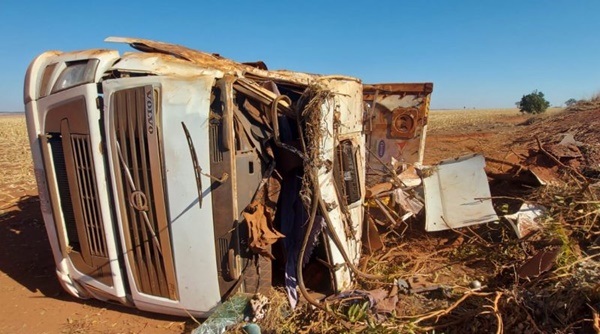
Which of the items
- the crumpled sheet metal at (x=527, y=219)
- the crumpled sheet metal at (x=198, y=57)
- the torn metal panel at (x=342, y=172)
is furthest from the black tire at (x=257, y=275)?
the crumpled sheet metal at (x=527, y=219)

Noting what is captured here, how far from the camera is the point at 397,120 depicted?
6.99m

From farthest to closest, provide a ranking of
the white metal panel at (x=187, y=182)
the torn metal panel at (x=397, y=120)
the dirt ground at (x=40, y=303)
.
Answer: the torn metal panel at (x=397, y=120), the dirt ground at (x=40, y=303), the white metal panel at (x=187, y=182)

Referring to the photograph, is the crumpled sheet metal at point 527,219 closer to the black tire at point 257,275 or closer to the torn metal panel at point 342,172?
the torn metal panel at point 342,172

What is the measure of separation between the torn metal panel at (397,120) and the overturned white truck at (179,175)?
3.61 m

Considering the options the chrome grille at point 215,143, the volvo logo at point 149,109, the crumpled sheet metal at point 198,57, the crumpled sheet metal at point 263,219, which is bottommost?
the crumpled sheet metal at point 263,219

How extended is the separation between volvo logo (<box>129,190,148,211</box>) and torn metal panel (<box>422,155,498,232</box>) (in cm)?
319

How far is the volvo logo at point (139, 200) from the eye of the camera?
3041mm

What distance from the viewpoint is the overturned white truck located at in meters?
2.95

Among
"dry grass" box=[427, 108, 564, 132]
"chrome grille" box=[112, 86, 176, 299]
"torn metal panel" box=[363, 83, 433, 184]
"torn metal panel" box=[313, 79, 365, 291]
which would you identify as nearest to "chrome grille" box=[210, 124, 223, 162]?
"chrome grille" box=[112, 86, 176, 299]

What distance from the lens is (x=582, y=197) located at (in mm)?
4145

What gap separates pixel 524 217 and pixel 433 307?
1927mm

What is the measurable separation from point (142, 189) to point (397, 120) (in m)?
5.11

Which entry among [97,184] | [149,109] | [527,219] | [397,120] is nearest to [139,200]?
[97,184]

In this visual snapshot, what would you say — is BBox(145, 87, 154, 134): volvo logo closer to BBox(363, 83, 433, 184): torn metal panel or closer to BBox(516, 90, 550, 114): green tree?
BBox(363, 83, 433, 184): torn metal panel
